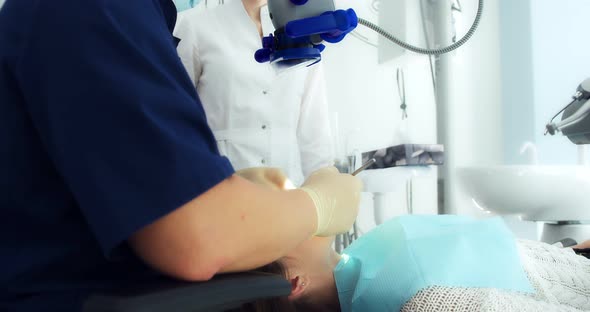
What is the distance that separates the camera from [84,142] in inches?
20.0

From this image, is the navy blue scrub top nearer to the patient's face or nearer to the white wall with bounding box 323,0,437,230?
the patient's face

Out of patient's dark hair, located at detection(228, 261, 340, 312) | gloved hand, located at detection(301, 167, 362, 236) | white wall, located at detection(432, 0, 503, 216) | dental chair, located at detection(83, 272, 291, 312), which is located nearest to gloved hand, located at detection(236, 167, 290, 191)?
gloved hand, located at detection(301, 167, 362, 236)

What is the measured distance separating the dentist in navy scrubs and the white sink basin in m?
1.44

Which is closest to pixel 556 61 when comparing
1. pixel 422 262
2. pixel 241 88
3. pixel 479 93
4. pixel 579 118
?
pixel 479 93

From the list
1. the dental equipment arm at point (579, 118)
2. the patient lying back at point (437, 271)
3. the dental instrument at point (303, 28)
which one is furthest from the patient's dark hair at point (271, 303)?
the dental equipment arm at point (579, 118)

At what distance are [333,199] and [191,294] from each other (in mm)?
362

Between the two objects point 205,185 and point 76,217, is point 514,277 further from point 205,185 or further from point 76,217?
point 76,217

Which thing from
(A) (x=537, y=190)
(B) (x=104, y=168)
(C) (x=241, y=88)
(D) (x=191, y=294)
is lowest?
(A) (x=537, y=190)

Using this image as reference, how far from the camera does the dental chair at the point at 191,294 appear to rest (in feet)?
1.53

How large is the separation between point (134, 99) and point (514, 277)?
0.82 meters

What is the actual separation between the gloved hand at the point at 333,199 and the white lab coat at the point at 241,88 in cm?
91

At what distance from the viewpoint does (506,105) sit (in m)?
3.16

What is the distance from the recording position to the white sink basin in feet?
5.83

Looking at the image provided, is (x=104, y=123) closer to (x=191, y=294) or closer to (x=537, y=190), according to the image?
(x=191, y=294)
